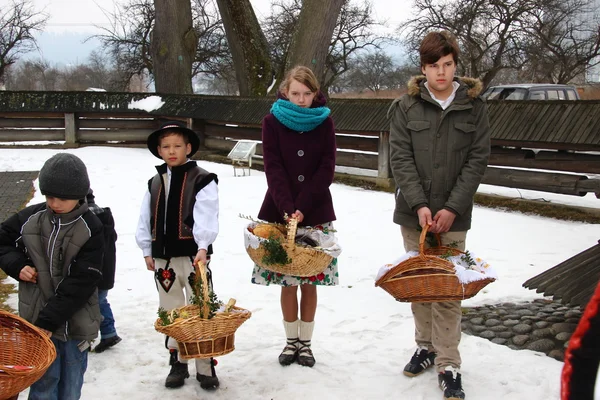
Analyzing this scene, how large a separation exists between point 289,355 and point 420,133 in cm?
154

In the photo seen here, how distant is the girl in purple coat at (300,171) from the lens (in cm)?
388

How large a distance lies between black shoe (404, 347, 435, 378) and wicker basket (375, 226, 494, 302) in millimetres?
650

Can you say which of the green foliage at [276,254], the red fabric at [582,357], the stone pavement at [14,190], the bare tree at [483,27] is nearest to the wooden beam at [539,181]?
the green foliage at [276,254]

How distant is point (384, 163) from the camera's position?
1072 centimetres

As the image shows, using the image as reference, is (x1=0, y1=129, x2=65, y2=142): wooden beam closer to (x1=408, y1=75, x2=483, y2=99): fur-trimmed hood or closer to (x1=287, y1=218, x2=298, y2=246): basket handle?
(x1=287, y1=218, x2=298, y2=246): basket handle

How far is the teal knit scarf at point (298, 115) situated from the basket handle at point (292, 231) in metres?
0.59

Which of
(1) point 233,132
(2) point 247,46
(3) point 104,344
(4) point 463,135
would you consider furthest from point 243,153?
(4) point 463,135

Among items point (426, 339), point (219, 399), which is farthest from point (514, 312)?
point (219, 399)

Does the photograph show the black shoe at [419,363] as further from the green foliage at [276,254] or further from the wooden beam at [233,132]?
the wooden beam at [233,132]

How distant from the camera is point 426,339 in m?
3.91

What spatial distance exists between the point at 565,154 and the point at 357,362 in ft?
18.9

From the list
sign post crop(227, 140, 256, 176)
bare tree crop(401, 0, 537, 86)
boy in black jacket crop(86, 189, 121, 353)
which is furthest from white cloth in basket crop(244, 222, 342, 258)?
bare tree crop(401, 0, 537, 86)

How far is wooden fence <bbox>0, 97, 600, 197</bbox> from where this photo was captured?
8680 millimetres

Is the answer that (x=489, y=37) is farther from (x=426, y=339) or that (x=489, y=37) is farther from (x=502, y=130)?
(x=426, y=339)
